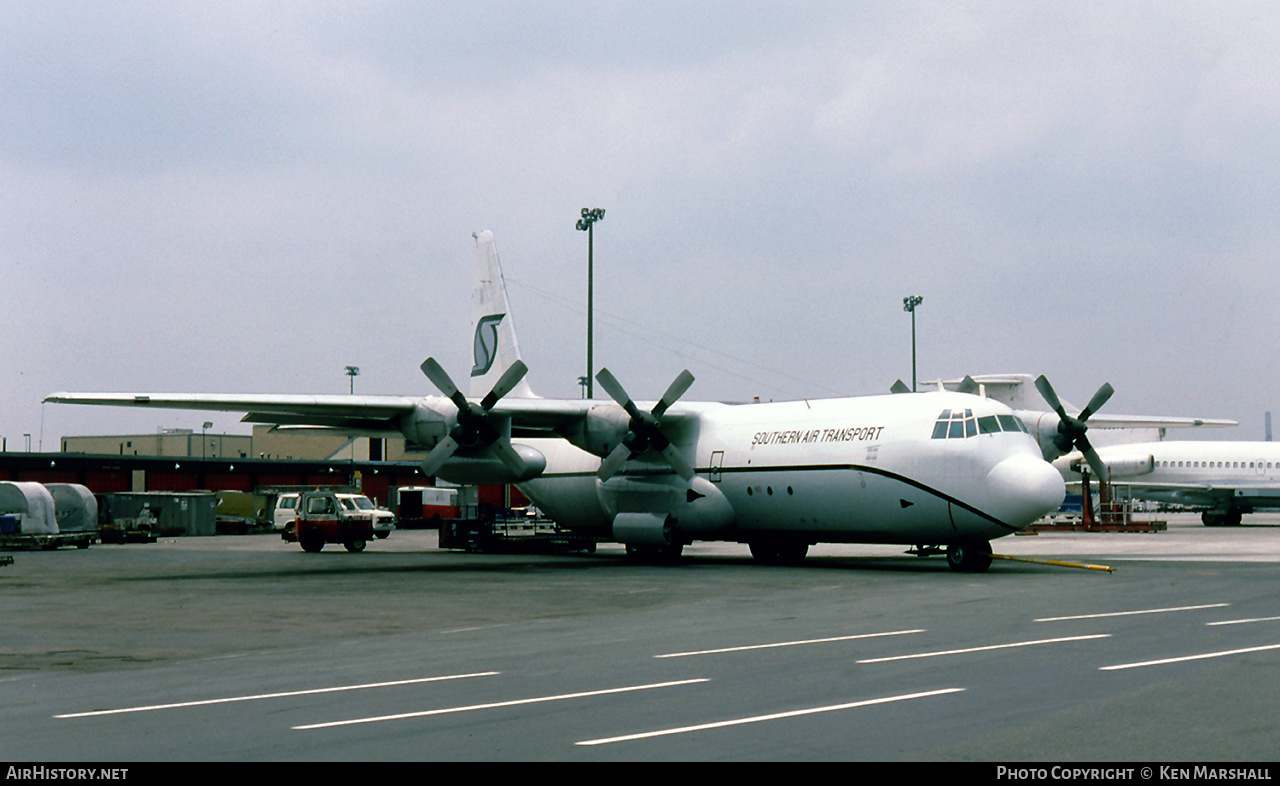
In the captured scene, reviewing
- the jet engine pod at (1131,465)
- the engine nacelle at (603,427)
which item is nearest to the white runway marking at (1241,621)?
the engine nacelle at (603,427)

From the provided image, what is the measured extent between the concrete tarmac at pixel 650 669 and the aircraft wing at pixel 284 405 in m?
4.54

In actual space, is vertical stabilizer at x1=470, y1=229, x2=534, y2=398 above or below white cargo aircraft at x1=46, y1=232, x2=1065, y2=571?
above

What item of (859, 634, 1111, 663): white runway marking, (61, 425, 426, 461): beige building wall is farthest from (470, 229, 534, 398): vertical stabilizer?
(61, 425, 426, 461): beige building wall

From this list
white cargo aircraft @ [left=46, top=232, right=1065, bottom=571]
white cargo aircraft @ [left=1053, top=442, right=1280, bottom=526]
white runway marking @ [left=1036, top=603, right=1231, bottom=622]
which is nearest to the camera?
A: white runway marking @ [left=1036, top=603, right=1231, bottom=622]

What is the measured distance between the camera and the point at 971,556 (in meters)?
27.1

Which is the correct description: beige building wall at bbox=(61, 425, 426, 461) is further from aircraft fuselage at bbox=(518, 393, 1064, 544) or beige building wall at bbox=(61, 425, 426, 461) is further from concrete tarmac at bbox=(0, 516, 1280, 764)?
concrete tarmac at bbox=(0, 516, 1280, 764)

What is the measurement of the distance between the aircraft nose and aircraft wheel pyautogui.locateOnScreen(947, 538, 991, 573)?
1.43m

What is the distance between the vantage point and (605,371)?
3166cm

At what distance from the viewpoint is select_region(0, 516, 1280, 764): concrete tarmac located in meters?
8.15

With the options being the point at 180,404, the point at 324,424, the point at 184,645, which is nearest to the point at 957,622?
the point at 184,645

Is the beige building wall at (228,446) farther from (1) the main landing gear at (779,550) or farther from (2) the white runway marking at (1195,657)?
(2) the white runway marking at (1195,657)

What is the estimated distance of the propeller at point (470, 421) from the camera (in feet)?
96.5

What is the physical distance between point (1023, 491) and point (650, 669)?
15794 mm

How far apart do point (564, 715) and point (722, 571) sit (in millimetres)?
19667
